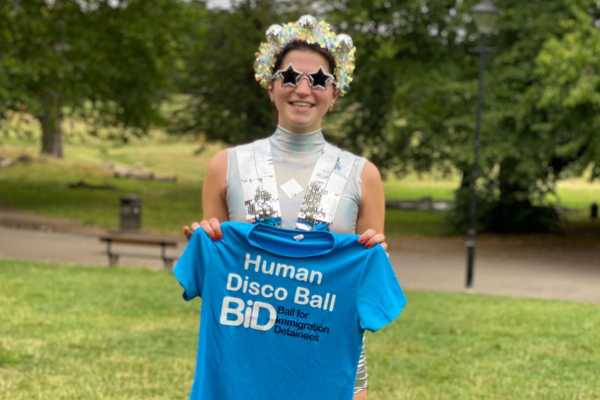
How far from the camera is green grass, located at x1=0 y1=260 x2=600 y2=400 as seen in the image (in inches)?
254

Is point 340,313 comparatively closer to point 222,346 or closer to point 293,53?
point 222,346

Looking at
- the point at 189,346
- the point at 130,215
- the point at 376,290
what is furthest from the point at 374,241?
the point at 130,215

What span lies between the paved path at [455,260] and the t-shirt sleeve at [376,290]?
11445 millimetres

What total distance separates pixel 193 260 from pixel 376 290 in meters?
0.67

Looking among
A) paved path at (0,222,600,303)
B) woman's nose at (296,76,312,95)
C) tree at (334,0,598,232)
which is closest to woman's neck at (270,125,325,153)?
woman's nose at (296,76,312,95)

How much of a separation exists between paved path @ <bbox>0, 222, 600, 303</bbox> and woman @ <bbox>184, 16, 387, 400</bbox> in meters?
11.4

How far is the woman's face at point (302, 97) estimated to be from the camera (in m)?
3.23

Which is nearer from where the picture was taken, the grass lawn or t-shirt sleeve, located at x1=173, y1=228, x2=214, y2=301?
t-shirt sleeve, located at x1=173, y1=228, x2=214, y2=301

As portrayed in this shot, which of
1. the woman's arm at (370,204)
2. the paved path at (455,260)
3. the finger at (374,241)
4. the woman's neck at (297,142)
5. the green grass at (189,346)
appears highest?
the woman's neck at (297,142)

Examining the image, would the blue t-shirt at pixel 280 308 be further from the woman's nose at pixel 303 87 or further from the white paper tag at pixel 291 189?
the woman's nose at pixel 303 87

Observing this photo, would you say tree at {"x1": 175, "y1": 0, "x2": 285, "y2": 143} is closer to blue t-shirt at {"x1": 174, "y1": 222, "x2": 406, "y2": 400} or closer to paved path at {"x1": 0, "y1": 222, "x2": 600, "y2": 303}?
paved path at {"x1": 0, "y1": 222, "x2": 600, "y2": 303}

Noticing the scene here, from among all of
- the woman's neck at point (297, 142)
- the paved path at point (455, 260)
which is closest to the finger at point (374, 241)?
the woman's neck at point (297, 142)

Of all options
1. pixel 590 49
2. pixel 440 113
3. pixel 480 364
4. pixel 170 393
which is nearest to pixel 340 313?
pixel 170 393

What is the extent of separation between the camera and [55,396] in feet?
19.5
